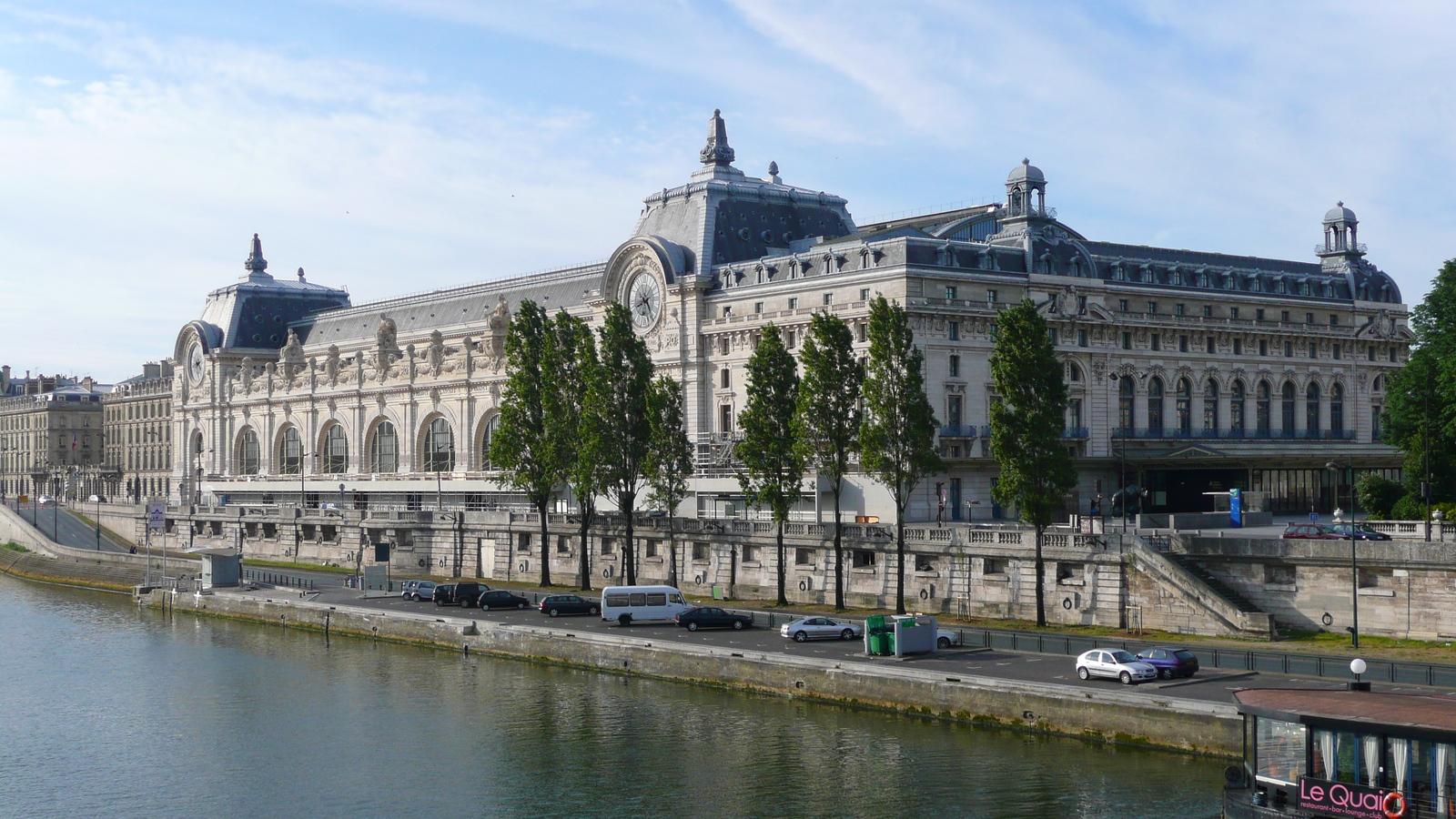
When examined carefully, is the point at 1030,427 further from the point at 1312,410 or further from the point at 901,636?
the point at 1312,410

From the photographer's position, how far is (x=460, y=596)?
295ft

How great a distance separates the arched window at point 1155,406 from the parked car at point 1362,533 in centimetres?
3417

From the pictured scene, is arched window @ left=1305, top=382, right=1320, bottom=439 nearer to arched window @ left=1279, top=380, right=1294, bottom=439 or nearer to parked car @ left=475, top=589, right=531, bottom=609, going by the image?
arched window @ left=1279, top=380, right=1294, bottom=439

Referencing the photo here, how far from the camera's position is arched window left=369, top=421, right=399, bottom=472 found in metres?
152

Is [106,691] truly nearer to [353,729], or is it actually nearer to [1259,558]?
[353,729]

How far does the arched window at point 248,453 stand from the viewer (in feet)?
571

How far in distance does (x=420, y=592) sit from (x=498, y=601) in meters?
7.84

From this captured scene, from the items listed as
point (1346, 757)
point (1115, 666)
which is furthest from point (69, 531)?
point (1346, 757)

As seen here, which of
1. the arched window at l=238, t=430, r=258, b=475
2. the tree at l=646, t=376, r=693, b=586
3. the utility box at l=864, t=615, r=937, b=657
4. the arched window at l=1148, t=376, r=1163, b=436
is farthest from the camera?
the arched window at l=238, t=430, r=258, b=475

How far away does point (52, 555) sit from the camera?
474ft

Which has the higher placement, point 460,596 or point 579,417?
point 579,417

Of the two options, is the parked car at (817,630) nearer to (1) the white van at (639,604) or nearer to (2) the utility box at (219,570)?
(1) the white van at (639,604)

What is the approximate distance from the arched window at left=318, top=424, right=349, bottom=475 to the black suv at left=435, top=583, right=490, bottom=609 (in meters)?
69.9

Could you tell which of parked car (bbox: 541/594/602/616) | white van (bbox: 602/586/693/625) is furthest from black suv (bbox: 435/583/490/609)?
white van (bbox: 602/586/693/625)
